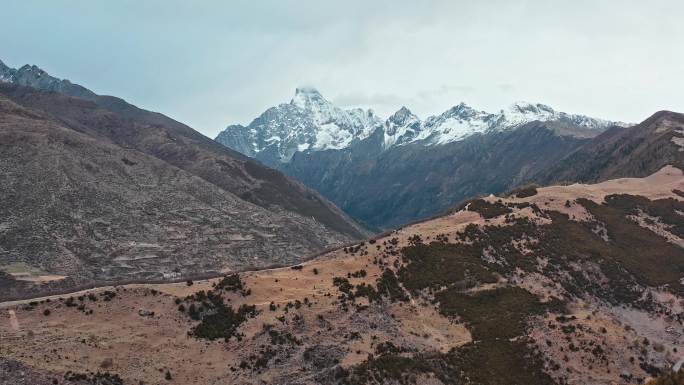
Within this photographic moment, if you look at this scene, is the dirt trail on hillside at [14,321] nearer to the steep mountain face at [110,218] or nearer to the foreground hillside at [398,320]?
the foreground hillside at [398,320]

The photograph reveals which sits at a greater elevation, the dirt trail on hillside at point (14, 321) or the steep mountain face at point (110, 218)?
the steep mountain face at point (110, 218)

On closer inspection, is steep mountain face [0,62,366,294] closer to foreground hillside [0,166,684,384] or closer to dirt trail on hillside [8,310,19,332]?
dirt trail on hillside [8,310,19,332]

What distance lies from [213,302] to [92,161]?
11423 centimetres

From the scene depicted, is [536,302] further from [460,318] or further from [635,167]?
[635,167]

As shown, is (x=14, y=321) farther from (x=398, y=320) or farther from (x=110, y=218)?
(x=110, y=218)

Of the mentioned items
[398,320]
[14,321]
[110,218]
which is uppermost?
[110,218]

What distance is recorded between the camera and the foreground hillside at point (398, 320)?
Result: 2052 inches

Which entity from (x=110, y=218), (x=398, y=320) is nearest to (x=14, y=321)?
(x=398, y=320)

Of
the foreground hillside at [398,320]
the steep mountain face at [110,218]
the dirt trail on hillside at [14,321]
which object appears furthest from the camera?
the steep mountain face at [110,218]

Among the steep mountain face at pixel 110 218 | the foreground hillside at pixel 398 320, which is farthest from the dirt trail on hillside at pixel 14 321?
the steep mountain face at pixel 110 218

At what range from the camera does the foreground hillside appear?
5212 centimetres

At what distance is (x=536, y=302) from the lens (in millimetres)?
67625

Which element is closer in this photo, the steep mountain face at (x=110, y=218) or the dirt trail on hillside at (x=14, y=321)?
the dirt trail on hillside at (x=14, y=321)

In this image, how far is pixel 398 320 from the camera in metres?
62.2
